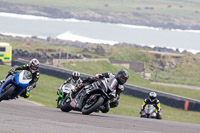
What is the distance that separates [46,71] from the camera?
139ft

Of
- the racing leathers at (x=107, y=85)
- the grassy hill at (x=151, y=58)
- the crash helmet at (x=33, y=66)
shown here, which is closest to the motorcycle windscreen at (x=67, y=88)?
the crash helmet at (x=33, y=66)

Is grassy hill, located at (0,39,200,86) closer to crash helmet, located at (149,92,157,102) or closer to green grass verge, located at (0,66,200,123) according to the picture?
green grass verge, located at (0,66,200,123)

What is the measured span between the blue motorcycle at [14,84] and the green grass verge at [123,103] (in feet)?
38.3

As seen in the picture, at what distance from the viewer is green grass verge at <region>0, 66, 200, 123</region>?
2805 cm

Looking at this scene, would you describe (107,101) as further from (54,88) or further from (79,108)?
(54,88)

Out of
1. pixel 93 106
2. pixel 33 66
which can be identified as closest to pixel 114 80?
pixel 93 106

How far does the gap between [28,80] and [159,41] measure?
173569mm

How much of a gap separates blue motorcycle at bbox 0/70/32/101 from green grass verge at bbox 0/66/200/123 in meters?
11.7

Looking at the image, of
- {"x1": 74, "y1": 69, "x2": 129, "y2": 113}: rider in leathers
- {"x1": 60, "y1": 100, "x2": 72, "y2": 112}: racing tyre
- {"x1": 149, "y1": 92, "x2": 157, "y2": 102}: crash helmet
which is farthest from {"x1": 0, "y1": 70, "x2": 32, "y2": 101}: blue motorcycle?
{"x1": 149, "y1": 92, "x2": 157, "y2": 102}: crash helmet

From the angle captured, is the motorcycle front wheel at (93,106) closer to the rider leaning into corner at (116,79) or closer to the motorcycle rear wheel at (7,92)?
the rider leaning into corner at (116,79)

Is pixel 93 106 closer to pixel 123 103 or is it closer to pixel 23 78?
pixel 23 78

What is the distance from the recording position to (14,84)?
14680mm

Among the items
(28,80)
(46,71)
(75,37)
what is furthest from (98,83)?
(75,37)

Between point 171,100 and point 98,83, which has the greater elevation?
point 98,83
